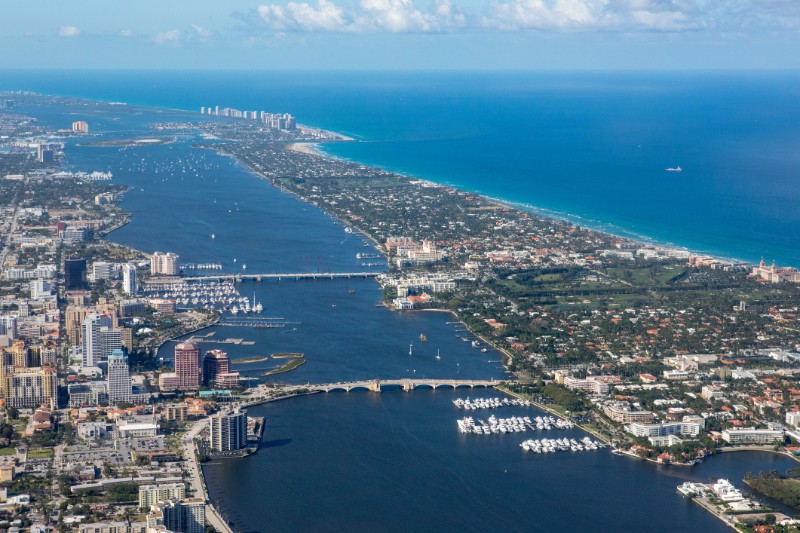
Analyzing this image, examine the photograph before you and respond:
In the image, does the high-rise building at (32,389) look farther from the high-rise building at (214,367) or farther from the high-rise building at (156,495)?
the high-rise building at (156,495)

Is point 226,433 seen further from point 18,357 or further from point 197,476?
point 18,357

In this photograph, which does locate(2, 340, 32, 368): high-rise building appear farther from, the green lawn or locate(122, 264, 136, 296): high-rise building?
locate(122, 264, 136, 296): high-rise building

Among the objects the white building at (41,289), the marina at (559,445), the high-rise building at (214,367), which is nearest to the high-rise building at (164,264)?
the white building at (41,289)

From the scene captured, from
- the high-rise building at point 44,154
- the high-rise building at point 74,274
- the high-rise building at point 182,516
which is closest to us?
the high-rise building at point 182,516

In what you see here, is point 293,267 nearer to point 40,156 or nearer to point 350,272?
point 350,272

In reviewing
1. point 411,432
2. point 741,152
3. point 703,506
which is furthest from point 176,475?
point 741,152

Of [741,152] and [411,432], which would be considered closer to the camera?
[411,432]

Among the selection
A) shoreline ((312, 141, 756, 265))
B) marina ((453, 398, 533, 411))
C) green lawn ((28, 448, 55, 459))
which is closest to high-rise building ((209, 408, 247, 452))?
green lawn ((28, 448, 55, 459))
